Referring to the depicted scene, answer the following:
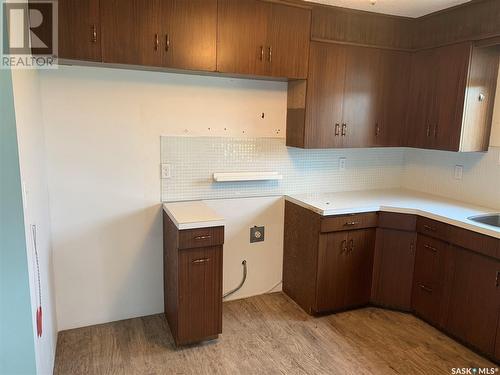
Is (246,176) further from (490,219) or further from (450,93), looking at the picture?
(490,219)

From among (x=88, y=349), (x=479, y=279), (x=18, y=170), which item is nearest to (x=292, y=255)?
(x=479, y=279)

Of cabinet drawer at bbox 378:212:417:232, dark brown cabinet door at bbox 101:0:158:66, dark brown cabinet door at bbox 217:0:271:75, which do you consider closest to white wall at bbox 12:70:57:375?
dark brown cabinet door at bbox 101:0:158:66

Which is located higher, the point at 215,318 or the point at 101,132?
the point at 101,132

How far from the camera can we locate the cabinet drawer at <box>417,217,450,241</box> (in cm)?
265

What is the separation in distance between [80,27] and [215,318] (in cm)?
205

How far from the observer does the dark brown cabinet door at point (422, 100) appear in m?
3.05

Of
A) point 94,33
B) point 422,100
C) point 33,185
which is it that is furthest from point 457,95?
point 33,185

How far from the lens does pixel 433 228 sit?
2738 millimetres

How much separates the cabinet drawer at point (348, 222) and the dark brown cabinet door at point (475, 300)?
615 mm

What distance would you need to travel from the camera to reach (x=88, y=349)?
250 centimetres

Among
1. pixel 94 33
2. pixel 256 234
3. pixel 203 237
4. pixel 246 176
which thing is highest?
pixel 94 33

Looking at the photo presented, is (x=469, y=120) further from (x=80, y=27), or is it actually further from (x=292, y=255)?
(x=80, y=27)

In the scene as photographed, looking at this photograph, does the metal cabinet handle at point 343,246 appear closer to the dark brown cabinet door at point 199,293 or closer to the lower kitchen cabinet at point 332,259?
the lower kitchen cabinet at point 332,259

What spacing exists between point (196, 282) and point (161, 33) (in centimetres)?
165
